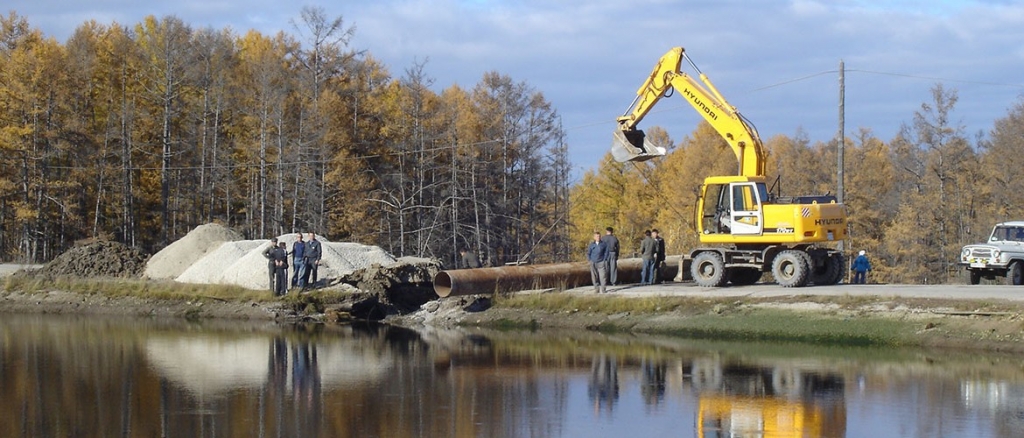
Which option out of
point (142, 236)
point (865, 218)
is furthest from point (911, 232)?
point (142, 236)

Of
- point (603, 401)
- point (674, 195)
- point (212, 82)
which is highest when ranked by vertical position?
point (212, 82)

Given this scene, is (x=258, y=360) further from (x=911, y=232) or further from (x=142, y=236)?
(x=911, y=232)

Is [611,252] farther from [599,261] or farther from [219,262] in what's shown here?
[219,262]

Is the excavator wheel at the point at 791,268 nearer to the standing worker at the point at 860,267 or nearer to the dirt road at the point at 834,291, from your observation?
the dirt road at the point at 834,291

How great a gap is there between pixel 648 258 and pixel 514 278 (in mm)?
3835

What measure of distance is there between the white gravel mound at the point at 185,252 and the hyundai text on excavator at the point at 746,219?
1454cm

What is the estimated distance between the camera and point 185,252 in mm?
37125

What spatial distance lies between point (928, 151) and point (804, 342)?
54.2 meters

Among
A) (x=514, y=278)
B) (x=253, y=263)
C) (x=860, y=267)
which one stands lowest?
(x=514, y=278)

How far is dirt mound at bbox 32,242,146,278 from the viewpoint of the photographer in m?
36.1

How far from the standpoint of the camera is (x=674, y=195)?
78438 millimetres

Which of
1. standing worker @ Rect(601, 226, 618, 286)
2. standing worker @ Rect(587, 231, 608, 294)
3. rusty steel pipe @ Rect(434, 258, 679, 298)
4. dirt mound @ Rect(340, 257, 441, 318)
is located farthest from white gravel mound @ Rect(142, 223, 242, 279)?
standing worker @ Rect(601, 226, 618, 286)

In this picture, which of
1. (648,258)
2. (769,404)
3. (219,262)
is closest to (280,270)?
(219,262)

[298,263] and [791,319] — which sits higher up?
[298,263]
